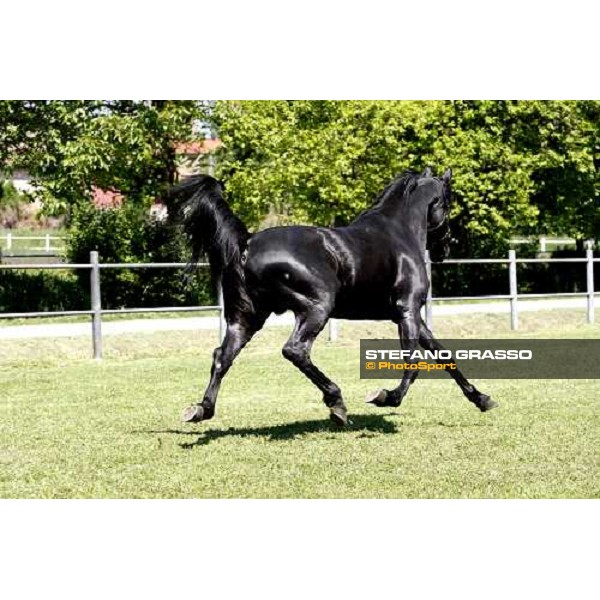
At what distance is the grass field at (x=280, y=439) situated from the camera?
634 centimetres

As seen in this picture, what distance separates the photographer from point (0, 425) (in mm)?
9164

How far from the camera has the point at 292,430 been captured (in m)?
8.41

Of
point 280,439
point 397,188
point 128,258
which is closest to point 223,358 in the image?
point 280,439

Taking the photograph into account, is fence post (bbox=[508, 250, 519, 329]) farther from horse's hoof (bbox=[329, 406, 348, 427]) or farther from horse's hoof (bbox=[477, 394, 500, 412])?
horse's hoof (bbox=[329, 406, 348, 427])

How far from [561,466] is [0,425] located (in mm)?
5012

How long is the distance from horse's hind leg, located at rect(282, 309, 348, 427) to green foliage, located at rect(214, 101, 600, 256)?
428 inches

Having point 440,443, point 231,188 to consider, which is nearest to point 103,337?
point 231,188

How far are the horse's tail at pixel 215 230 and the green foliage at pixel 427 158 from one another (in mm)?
10616

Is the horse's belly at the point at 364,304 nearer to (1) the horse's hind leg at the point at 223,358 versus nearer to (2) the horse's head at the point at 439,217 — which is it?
(1) the horse's hind leg at the point at 223,358

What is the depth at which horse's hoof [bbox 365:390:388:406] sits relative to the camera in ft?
25.7

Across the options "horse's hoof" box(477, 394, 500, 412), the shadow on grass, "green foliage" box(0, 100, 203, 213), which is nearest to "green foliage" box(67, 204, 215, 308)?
"green foliage" box(0, 100, 203, 213)

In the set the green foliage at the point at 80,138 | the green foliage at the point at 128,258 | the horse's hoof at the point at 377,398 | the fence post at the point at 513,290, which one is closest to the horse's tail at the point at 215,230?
the horse's hoof at the point at 377,398

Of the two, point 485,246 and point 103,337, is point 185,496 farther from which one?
point 485,246

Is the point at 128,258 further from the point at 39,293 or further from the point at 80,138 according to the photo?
the point at 80,138
